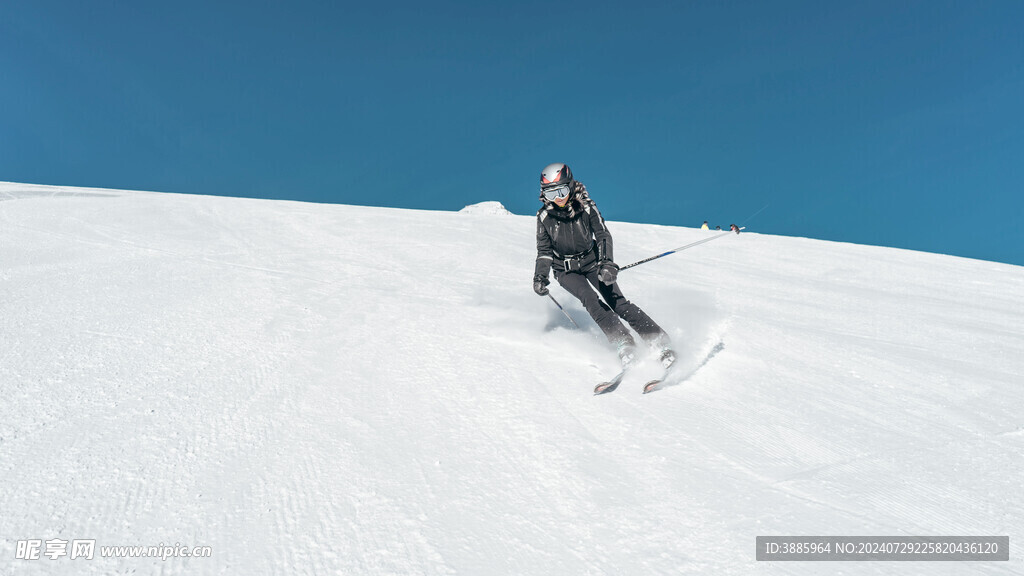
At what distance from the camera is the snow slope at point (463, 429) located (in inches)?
87.4

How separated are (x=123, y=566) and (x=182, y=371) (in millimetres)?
2147

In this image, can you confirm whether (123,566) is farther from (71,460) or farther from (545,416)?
(545,416)

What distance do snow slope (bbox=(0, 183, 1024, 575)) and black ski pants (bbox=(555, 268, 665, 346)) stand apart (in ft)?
1.09

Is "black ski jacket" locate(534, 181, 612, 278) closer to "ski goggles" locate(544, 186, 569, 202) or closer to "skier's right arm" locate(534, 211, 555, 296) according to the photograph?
"skier's right arm" locate(534, 211, 555, 296)

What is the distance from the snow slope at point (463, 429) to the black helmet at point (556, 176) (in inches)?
67.8

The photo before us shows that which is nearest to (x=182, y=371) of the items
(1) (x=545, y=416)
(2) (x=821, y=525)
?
(1) (x=545, y=416)

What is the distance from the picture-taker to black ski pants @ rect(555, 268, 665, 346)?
4.82m

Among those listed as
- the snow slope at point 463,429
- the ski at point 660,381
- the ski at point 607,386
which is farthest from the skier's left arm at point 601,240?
the ski at point 607,386

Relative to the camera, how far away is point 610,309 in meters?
5.25

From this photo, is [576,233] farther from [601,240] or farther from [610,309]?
[610,309]

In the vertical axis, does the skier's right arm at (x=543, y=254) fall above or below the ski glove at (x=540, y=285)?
above

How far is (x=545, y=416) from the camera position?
11.3ft

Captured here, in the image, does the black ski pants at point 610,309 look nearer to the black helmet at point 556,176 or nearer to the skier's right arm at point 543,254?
the skier's right arm at point 543,254

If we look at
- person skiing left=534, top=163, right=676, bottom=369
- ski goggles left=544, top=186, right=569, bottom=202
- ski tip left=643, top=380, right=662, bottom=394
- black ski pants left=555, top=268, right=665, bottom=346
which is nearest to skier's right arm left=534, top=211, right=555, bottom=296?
person skiing left=534, top=163, right=676, bottom=369
